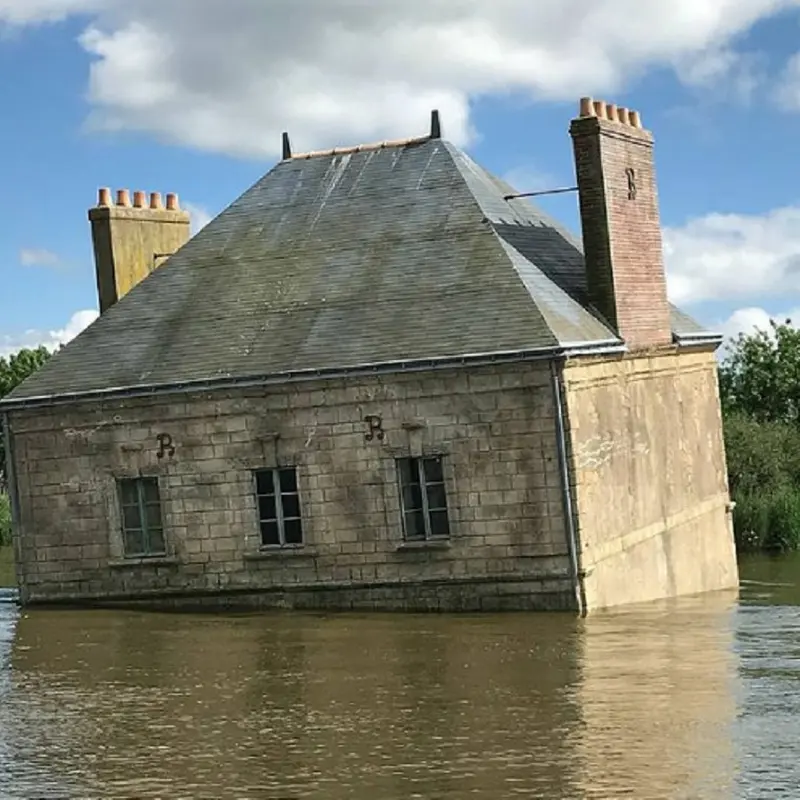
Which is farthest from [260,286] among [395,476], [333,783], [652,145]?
[333,783]

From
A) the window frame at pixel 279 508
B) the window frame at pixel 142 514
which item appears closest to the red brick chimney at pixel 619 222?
the window frame at pixel 279 508

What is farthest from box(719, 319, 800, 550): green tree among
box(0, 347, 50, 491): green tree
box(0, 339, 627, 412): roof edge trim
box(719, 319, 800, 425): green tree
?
box(0, 347, 50, 491): green tree

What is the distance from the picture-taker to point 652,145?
27391 mm

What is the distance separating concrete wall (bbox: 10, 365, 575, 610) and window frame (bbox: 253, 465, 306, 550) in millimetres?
97

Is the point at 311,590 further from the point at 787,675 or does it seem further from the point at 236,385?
the point at 787,675

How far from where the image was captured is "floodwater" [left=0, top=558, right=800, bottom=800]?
1299 cm

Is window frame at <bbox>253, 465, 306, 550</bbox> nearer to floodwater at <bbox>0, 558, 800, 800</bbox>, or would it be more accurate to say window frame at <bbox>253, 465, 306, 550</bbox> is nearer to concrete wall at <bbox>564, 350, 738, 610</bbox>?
floodwater at <bbox>0, 558, 800, 800</bbox>

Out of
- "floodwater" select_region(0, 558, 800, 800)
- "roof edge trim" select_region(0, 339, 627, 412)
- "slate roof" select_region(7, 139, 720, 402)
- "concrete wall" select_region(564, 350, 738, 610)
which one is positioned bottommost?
"floodwater" select_region(0, 558, 800, 800)

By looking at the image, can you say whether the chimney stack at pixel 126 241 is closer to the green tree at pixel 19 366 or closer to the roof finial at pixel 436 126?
A: the roof finial at pixel 436 126

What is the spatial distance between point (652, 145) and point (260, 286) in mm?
6646

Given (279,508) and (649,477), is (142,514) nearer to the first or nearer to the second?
(279,508)

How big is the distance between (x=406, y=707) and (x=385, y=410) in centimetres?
831

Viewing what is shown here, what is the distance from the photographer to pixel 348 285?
25.6m

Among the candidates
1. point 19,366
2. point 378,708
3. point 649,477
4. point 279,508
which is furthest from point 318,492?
point 19,366
